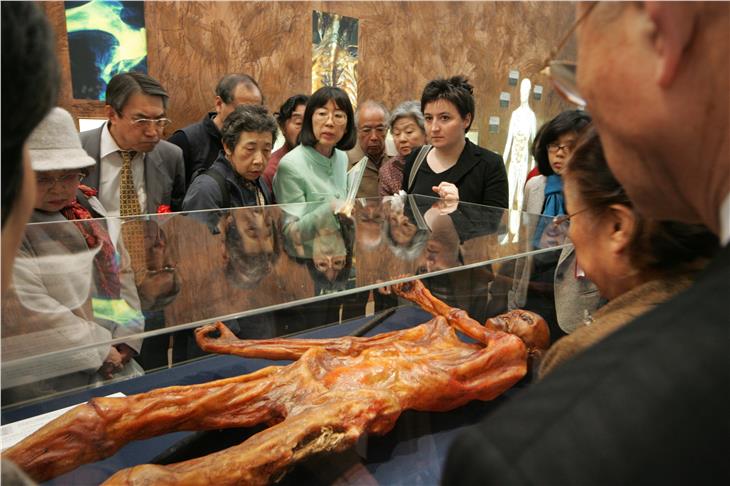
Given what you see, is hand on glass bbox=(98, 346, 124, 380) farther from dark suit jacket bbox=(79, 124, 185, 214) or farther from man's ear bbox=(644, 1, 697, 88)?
dark suit jacket bbox=(79, 124, 185, 214)

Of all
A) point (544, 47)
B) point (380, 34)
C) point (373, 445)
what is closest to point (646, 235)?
point (373, 445)

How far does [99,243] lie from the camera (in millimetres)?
2049

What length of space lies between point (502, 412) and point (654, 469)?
0.42 feet

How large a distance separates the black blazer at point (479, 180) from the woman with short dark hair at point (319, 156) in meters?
0.71

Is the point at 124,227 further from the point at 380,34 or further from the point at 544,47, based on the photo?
the point at 544,47

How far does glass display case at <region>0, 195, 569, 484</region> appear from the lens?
146 cm

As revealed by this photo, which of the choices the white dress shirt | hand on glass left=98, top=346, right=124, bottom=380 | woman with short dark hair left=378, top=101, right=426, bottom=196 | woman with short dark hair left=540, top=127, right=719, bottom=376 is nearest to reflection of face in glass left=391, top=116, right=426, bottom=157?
woman with short dark hair left=378, top=101, right=426, bottom=196

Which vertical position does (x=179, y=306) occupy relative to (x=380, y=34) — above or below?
below

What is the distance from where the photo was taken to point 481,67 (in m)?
7.80

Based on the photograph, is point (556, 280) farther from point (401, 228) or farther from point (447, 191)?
point (447, 191)

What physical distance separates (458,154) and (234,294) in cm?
212

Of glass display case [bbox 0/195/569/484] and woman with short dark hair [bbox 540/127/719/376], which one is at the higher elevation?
woman with short dark hair [bbox 540/127/719/376]

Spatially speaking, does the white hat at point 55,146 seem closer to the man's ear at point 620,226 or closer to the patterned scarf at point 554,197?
the man's ear at point 620,226

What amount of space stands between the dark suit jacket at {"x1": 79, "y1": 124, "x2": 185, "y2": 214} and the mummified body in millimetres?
1296
